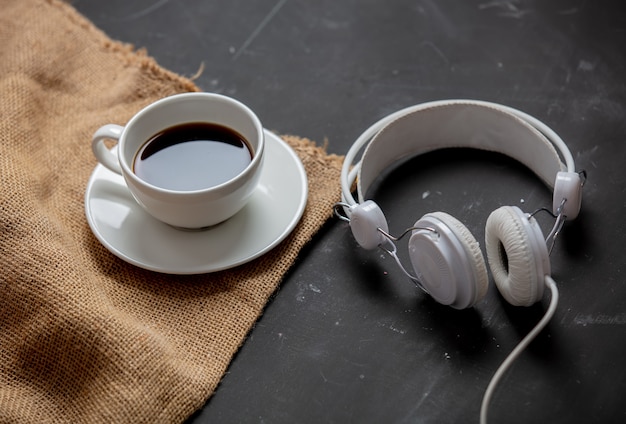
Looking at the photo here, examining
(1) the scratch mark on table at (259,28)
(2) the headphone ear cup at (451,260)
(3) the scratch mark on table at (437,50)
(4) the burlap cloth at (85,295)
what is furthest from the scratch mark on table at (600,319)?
(1) the scratch mark on table at (259,28)

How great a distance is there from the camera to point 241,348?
0.77 metres

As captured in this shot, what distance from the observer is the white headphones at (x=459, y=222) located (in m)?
0.70

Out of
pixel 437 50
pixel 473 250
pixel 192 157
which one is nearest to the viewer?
pixel 473 250

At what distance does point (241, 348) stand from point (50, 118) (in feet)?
1.37

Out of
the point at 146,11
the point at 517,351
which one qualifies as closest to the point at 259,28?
the point at 146,11

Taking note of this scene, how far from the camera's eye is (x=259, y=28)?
110cm

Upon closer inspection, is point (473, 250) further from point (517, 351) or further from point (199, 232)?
point (199, 232)

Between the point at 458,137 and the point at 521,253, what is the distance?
26 cm

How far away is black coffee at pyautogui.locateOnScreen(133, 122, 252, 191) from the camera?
2.62 feet

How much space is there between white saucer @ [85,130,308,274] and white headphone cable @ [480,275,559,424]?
10.6 inches

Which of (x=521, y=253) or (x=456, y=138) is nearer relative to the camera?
(x=521, y=253)

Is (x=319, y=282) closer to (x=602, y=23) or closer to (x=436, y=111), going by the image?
(x=436, y=111)

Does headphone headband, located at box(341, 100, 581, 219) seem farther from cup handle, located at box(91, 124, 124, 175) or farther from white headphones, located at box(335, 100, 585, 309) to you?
cup handle, located at box(91, 124, 124, 175)

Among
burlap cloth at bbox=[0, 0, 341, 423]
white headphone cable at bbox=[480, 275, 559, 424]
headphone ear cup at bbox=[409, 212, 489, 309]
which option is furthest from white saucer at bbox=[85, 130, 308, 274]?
white headphone cable at bbox=[480, 275, 559, 424]
